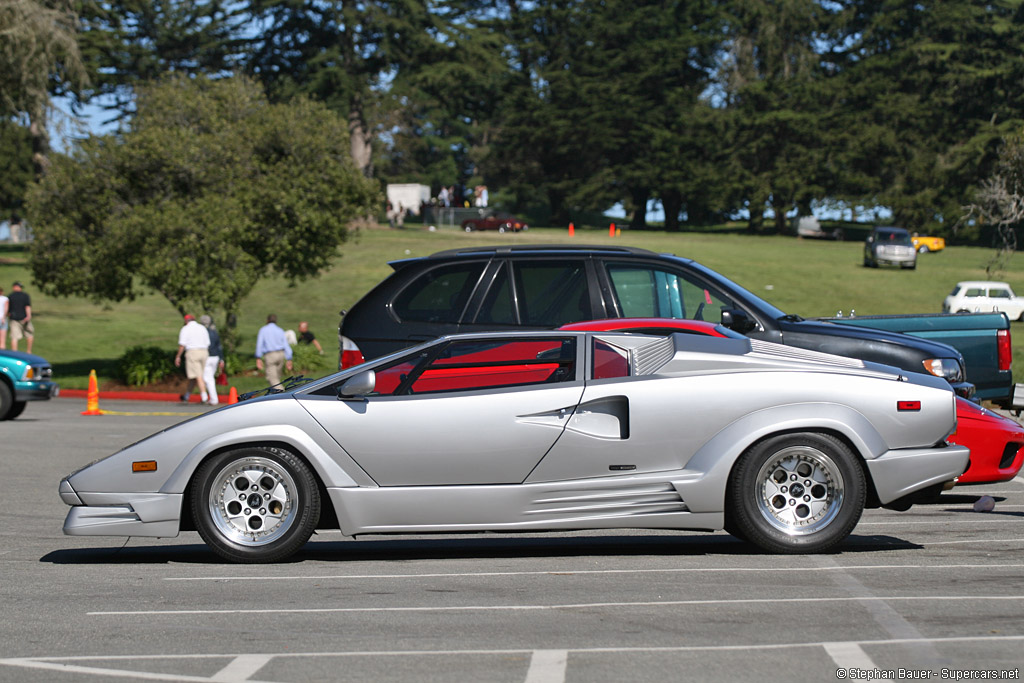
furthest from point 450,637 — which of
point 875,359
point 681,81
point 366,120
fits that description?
point 681,81

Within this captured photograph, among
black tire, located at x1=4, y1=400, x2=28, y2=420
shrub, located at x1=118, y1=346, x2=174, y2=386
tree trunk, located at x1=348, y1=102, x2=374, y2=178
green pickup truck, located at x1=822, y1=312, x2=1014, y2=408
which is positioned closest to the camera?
green pickup truck, located at x1=822, y1=312, x2=1014, y2=408

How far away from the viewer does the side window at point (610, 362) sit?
7367mm

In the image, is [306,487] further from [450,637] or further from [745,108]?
[745,108]

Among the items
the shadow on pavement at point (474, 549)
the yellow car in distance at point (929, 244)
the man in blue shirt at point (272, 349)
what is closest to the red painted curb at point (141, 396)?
the man in blue shirt at point (272, 349)

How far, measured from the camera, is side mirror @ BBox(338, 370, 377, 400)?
7164mm

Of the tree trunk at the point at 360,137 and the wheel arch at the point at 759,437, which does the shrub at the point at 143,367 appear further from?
the tree trunk at the point at 360,137

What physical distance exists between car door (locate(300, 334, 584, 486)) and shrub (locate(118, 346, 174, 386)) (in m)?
20.4

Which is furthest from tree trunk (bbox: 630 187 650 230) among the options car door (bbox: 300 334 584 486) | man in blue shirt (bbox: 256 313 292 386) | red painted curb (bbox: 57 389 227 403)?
car door (bbox: 300 334 584 486)

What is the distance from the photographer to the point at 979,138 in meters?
71.5

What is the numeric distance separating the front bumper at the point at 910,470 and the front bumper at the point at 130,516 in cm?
417

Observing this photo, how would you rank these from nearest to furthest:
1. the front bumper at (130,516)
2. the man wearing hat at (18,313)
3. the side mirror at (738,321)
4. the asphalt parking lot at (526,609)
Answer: the asphalt parking lot at (526,609), the front bumper at (130,516), the side mirror at (738,321), the man wearing hat at (18,313)

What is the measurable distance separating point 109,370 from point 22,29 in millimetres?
14508

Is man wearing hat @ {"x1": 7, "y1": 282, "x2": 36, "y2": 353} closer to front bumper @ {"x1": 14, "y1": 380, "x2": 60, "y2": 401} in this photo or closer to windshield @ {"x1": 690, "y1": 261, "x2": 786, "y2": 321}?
front bumper @ {"x1": 14, "y1": 380, "x2": 60, "y2": 401}

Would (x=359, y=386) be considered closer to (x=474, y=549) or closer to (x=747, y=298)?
(x=474, y=549)
